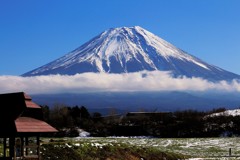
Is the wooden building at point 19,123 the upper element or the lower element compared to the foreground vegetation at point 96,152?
upper

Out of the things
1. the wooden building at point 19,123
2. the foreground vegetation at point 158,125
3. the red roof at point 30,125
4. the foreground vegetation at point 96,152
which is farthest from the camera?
the foreground vegetation at point 158,125

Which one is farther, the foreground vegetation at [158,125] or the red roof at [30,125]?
the foreground vegetation at [158,125]

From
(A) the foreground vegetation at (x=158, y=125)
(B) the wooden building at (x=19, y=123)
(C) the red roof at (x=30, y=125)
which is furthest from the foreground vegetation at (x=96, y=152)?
(A) the foreground vegetation at (x=158, y=125)

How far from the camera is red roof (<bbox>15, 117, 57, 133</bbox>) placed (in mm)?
31641

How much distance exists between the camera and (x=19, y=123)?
3188 cm

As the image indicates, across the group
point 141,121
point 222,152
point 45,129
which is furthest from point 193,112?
point 45,129

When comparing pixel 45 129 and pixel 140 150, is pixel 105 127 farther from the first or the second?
pixel 45 129

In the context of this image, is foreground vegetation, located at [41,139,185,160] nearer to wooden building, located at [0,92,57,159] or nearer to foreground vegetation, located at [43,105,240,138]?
wooden building, located at [0,92,57,159]

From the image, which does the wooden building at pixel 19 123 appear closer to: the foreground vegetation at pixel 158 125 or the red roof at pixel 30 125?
the red roof at pixel 30 125

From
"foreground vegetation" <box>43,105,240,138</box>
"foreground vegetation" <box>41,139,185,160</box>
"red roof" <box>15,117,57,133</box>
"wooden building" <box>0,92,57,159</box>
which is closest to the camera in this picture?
"red roof" <box>15,117,57,133</box>

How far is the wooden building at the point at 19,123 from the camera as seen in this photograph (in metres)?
31.8

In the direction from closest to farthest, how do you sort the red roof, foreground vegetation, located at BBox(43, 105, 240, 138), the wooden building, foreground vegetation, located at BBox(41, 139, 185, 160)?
1. the red roof
2. the wooden building
3. foreground vegetation, located at BBox(41, 139, 185, 160)
4. foreground vegetation, located at BBox(43, 105, 240, 138)

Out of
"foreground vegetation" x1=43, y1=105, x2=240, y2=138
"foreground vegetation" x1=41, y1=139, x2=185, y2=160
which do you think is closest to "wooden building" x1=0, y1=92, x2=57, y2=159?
"foreground vegetation" x1=41, y1=139, x2=185, y2=160

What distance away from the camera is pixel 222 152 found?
185ft
